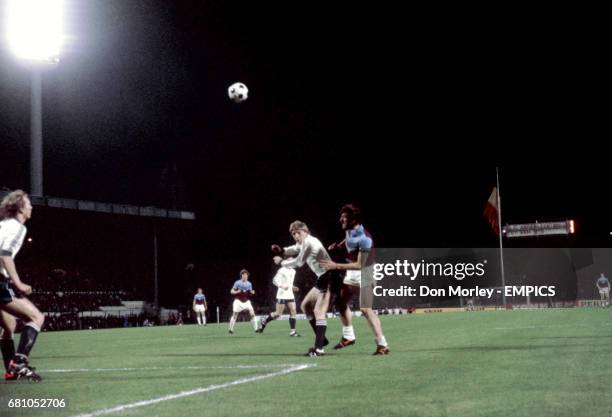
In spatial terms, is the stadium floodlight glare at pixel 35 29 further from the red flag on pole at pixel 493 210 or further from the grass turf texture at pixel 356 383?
the red flag on pole at pixel 493 210

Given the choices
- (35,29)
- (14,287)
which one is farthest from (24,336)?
(35,29)

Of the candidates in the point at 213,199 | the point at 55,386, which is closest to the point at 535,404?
the point at 55,386

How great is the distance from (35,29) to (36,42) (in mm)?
619

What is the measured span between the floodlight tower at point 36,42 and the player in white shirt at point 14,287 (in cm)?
2416

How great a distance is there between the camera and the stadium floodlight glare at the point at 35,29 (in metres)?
32.5

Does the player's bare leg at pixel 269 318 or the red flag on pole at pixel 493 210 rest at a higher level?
the red flag on pole at pixel 493 210

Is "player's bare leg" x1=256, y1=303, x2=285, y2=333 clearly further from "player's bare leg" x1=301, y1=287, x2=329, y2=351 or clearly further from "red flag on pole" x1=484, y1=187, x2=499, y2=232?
"red flag on pole" x1=484, y1=187, x2=499, y2=232

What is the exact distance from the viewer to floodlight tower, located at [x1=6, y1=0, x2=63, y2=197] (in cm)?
3197

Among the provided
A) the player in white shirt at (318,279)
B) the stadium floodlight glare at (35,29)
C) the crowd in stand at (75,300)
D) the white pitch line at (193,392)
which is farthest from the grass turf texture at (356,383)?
the crowd in stand at (75,300)

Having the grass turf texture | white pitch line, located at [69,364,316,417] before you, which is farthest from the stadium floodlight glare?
white pitch line, located at [69,364,316,417]

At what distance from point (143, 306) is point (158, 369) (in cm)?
3788

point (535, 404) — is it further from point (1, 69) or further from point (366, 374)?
point (1, 69)

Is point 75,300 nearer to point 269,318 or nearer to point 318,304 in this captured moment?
point 269,318

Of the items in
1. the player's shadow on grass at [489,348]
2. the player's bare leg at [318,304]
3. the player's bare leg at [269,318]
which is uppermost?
the player's bare leg at [318,304]
